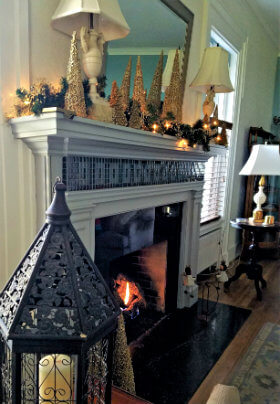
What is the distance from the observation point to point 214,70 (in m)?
2.29

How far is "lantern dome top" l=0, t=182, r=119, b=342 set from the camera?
2.39 ft

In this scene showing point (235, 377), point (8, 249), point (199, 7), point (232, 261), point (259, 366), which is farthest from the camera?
point (232, 261)

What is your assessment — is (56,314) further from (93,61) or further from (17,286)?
(93,61)

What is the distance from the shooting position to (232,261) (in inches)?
166

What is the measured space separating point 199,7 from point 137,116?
148 cm

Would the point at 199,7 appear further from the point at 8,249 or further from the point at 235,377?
the point at 235,377

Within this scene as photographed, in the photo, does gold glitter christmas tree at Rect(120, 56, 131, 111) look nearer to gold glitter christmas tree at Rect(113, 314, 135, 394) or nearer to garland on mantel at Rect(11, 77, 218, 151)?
garland on mantel at Rect(11, 77, 218, 151)

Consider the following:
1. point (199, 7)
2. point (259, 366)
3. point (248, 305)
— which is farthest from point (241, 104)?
point (259, 366)

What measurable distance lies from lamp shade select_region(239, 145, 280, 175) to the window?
35 centimetres

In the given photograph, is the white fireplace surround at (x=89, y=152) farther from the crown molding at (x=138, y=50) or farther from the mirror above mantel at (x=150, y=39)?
the crown molding at (x=138, y=50)

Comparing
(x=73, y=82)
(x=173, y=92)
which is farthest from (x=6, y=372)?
(x=173, y=92)

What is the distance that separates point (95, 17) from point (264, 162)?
7.38 feet

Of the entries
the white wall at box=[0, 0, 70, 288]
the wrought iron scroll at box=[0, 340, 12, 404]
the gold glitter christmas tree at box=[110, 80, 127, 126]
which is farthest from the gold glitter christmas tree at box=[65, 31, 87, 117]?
the wrought iron scroll at box=[0, 340, 12, 404]

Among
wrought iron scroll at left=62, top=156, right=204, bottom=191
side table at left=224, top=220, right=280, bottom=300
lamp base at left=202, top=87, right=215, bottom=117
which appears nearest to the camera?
wrought iron scroll at left=62, top=156, right=204, bottom=191
